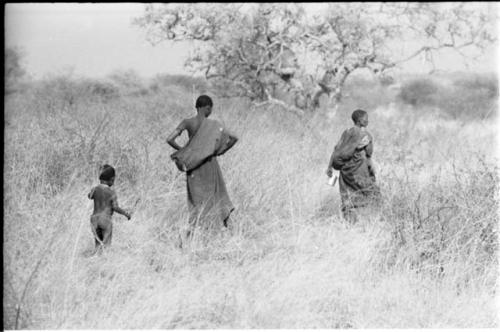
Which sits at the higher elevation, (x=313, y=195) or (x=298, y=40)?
(x=298, y=40)

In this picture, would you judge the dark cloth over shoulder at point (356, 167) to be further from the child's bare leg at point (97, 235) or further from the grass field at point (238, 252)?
the child's bare leg at point (97, 235)

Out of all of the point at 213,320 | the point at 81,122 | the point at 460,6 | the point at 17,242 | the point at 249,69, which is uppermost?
the point at 460,6

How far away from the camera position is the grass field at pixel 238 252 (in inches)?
142

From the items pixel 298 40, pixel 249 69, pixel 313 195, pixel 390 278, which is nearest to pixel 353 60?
pixel 298 40

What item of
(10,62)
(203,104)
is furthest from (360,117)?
(10,62)

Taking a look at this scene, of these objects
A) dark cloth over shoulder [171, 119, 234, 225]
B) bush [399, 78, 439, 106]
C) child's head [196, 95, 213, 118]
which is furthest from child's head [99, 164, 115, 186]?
bush [399, 78, 439, 106]

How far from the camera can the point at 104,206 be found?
4367 millimetres

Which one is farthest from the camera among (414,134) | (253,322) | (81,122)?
(414,134)

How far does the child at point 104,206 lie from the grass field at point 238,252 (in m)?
0.09

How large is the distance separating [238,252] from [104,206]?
95cm

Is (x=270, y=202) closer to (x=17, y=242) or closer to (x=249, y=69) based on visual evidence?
(x=17, y=242)

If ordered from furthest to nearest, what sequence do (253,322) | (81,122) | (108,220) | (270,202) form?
(81,122)
(270,202)
(108,220)
(253,322)

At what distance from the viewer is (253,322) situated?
11.8 ft

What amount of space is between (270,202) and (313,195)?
827 millimetres
